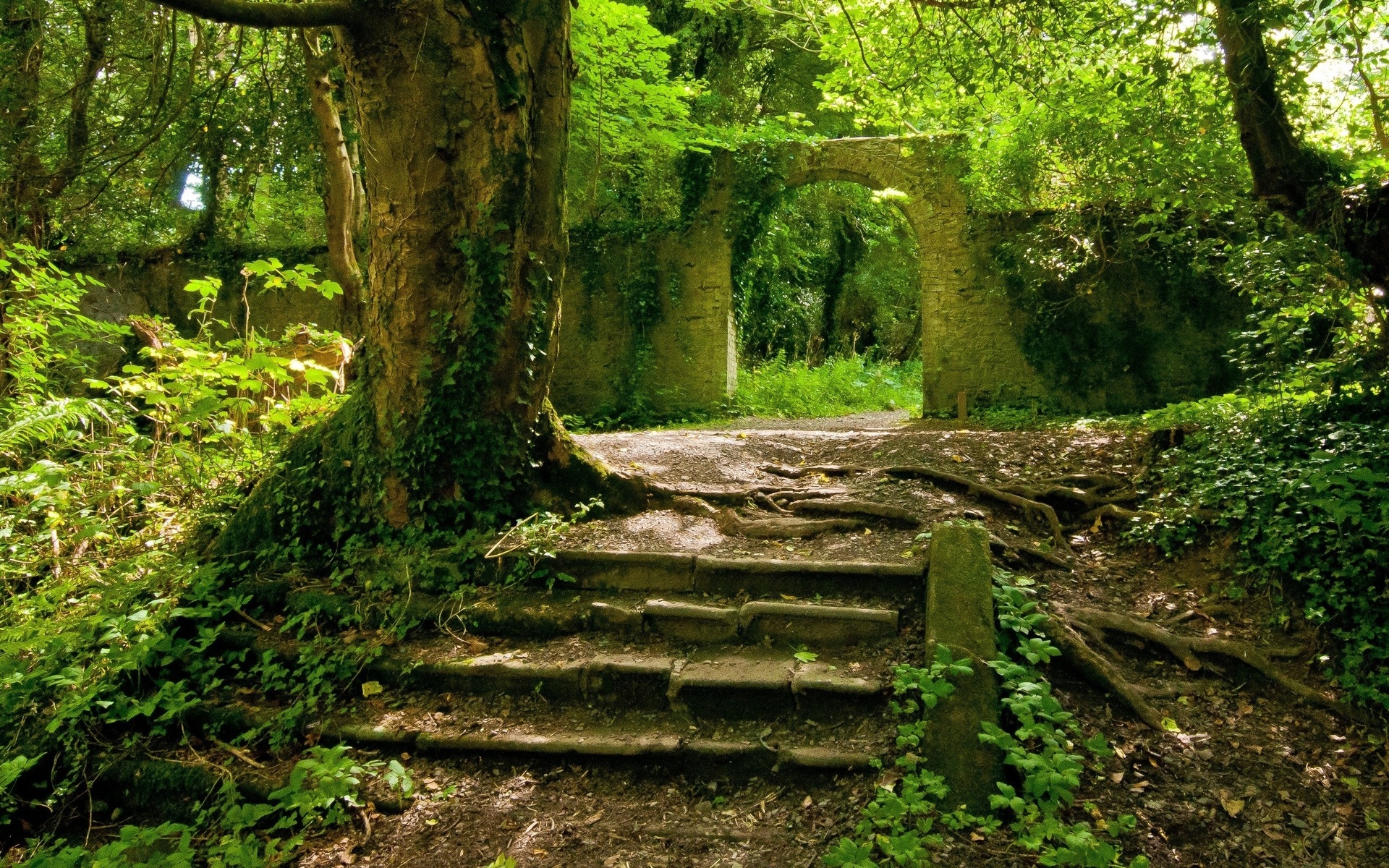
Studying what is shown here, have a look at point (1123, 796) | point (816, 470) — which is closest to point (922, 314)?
point (816, 470)

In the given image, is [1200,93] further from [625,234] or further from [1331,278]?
[625,234]

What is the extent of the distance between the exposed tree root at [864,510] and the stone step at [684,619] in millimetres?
993

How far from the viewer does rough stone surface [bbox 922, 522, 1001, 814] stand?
2.65 m

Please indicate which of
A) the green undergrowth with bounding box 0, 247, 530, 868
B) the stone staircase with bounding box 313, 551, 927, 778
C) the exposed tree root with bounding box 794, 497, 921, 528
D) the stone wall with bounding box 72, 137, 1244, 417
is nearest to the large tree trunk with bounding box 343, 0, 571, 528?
the green undergrowth with bounding box 0, 247, 530, 868

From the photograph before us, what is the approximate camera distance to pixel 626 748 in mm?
3033

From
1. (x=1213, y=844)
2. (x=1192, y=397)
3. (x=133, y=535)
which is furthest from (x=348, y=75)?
(x=1192, y=397)

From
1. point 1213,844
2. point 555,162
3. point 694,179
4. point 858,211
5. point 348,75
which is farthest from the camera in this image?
point 858,211

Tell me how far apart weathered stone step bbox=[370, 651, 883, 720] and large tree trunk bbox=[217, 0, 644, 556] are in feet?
3.39

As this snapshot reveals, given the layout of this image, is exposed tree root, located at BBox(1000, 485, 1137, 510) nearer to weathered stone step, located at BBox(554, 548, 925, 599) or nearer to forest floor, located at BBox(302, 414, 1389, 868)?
forest floor, located at BBox(302, 414, 1389, 868)

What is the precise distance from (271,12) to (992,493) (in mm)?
4697

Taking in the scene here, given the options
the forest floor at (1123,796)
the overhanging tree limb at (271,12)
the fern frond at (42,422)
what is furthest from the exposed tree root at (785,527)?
the fern frond at (42,422)

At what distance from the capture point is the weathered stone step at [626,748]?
289 cm

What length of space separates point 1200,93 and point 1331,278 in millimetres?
1465

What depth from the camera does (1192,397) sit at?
8.91 meters
